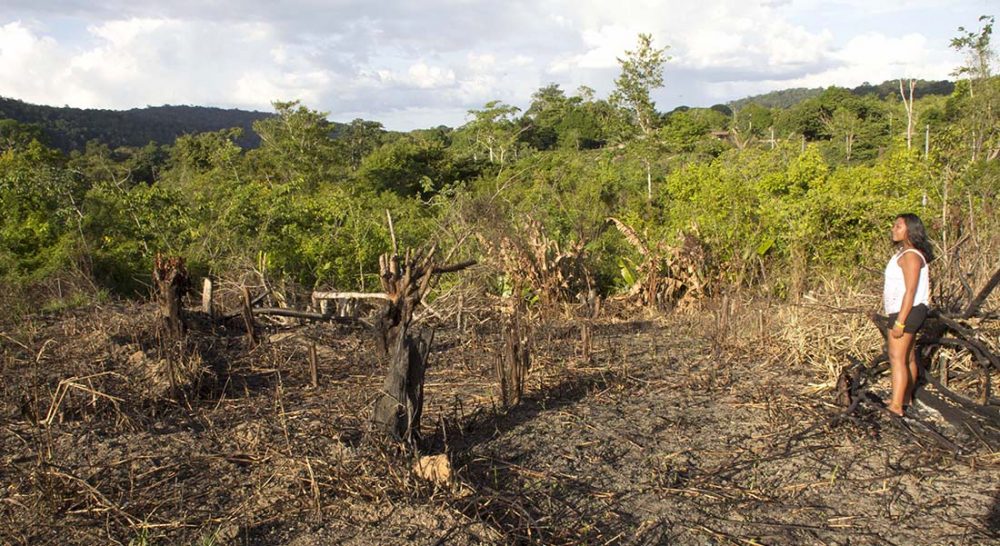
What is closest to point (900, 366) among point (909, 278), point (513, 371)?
point (909, 278)

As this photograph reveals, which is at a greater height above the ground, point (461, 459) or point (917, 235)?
point (917, 235)

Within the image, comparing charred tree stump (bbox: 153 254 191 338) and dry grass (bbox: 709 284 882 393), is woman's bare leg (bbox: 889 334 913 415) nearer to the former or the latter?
dry grass (bbox: 709 284 882 393)

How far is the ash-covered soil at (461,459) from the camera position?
326 cm

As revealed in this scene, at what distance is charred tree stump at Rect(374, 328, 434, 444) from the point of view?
3.95 m

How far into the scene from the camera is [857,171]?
10992 millimetres

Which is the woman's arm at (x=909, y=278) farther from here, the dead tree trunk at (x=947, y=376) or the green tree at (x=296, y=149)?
the green tree at (x=296, y=149)

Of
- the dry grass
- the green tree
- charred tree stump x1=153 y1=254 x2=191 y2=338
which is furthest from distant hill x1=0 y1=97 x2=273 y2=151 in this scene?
the dry grass

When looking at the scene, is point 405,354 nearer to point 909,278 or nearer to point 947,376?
point 909,278

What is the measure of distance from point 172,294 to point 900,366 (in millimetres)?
5165

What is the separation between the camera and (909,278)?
4.29 m

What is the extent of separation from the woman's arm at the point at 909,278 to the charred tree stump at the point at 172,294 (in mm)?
5059

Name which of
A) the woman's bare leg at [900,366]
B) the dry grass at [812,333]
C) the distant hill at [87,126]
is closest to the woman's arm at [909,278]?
the woman's bare leg at [900,366]

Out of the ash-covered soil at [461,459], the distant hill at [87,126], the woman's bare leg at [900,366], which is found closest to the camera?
the ash-covered soil at [461,459]

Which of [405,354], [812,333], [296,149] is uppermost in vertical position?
[296,149]
